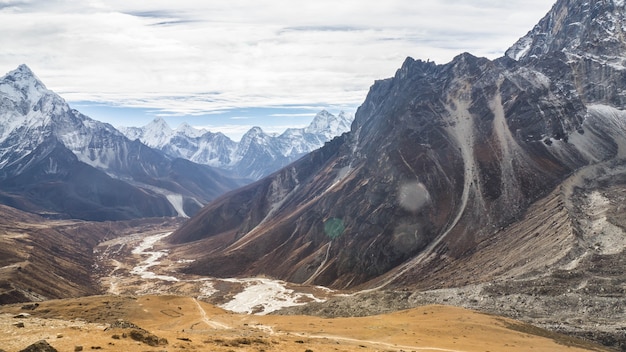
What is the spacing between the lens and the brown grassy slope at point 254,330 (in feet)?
119

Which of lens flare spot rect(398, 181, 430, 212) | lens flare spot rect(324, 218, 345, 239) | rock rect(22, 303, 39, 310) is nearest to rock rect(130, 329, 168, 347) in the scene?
rock rect(22, 303, 39, 310)

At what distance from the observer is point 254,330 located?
57844mm

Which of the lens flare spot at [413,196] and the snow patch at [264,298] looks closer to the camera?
the snow patch at [264,298]

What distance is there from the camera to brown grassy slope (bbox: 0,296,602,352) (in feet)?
119

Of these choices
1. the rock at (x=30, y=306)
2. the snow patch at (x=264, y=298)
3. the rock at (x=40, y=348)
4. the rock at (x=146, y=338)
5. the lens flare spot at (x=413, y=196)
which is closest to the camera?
the rock at (x=40, y=348)

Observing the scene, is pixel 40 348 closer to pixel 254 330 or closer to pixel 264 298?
pixel 254 330

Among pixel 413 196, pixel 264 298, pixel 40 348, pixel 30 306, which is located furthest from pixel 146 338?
pixel 413 196

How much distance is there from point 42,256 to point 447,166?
599 feet

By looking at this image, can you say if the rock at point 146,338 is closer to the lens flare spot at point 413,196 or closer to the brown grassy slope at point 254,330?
the brown grassy slope at point 254,330

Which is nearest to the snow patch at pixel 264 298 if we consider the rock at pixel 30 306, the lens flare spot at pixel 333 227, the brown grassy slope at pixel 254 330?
the lens flare spot at pixel 333 227

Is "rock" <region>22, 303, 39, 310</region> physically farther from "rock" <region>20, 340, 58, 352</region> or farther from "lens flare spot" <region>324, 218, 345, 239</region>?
"lens flare spot" <region>324, 218, 345, 239</region>

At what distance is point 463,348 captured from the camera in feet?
168

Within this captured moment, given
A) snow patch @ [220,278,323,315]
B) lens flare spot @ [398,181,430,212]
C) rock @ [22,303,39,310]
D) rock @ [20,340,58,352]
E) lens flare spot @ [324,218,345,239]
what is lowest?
snow patch @ [220,278,323,315]

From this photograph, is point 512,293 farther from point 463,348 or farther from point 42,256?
point 42,256
